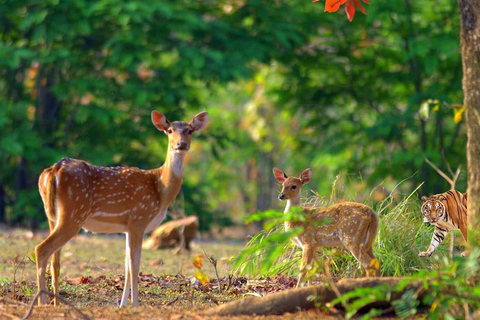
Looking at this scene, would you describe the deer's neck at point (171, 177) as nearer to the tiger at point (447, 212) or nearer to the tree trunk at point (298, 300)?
the tree trunk at point (298, 300)

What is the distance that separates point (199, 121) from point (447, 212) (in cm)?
237

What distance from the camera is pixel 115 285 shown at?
7.97 metres

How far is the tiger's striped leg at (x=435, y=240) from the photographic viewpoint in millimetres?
7289

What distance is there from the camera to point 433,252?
783 cm

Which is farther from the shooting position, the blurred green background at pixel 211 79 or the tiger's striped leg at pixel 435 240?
the blurred green background at pixel 211 79

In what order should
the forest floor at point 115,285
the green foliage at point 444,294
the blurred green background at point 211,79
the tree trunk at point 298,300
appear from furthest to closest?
the blurred green background at point 211,79, the forest floor at point 115,285, the tree trunk at point 298,300, the green foliage at point 444,294

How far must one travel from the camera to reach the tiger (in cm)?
690

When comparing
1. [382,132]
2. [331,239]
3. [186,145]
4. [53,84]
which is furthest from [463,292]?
[53,84]

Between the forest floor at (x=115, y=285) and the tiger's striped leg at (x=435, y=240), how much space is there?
135cm

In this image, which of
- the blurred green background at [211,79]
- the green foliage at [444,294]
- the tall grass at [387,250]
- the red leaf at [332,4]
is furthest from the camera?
the blurred green background at [211,79]

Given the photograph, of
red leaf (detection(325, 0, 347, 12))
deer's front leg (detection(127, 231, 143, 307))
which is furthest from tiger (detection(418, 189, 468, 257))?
deer's front leg (detection(127, 231, 143, 307))

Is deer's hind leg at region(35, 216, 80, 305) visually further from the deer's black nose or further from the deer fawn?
the deer fawn

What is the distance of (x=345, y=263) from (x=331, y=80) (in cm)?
1042

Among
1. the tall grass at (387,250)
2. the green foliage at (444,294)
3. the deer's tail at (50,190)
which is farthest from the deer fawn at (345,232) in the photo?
the deer's tail at (50,190)
